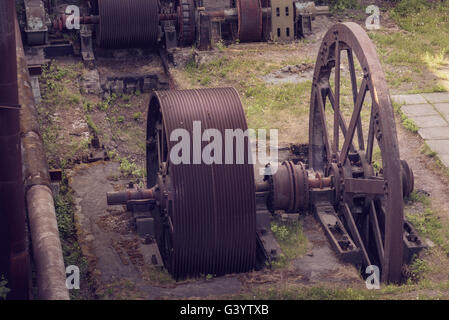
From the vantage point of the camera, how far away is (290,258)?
381 inches

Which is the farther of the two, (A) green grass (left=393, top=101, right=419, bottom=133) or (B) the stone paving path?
(A) green grass (left=393, top=101, right=419, bottom=133)

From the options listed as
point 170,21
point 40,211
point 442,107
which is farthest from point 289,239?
point 170,21

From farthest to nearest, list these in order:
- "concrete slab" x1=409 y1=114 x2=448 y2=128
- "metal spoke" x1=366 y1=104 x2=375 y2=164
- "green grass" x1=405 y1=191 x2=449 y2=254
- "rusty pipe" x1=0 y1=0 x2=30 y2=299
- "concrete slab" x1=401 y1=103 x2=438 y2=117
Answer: "concrete slab" x1=401 y1=103 x2=438 y2=117 → "concrete slab" x1=409 y1=114 x2=448 y2=128 → "green grass" x1=405 y1=191 x2=449 y2=254 → "metal spoke" x1=366 y1=104 x2=375 y2=164 → "rusty pipe" x1=0 y1=0 x2=30 y2=299

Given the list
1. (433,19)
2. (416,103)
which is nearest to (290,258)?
(416,103)

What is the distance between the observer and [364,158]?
9.93m

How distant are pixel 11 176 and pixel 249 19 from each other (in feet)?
Result: 30.5

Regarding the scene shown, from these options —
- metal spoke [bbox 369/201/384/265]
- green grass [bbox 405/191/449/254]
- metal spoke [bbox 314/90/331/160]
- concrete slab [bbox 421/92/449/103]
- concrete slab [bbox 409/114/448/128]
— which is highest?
metal spoke [bbox 314/90/331/160]

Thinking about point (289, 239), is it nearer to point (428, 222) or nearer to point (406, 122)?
point (428, 222)

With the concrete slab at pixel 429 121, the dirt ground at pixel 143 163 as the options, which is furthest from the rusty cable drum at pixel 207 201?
the concrete slab at pixel 429 121

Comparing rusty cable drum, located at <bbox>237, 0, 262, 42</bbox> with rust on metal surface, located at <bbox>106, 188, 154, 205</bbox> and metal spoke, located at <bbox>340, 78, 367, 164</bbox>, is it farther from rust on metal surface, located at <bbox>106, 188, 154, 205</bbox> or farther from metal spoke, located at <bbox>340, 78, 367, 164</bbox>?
rust on metal surface, located at <bbox>106, 188, 154, 205</bbox>

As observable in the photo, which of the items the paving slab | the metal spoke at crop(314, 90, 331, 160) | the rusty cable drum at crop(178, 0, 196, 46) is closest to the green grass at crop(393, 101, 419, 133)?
the paving slab

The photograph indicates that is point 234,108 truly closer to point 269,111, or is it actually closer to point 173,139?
point 173,139

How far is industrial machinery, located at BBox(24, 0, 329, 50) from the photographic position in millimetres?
15625

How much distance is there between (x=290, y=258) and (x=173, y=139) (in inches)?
79.8
